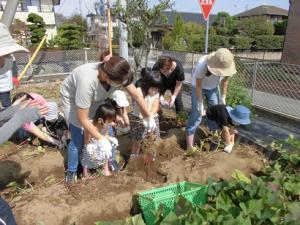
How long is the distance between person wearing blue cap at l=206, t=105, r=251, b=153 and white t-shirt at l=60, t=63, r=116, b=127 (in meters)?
1.36

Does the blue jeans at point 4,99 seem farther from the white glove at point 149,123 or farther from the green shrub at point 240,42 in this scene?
the green shrub at point 240,42

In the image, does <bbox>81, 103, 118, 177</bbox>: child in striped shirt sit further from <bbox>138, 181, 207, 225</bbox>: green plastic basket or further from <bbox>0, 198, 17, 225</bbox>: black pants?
<bbox>0, 198, 17, 225</bbox>: black pants

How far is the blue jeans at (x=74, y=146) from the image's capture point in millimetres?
2997

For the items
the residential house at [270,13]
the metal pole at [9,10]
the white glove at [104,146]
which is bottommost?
the white glove at [104,146]

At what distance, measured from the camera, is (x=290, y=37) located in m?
13.9

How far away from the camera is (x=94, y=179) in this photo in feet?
9.45

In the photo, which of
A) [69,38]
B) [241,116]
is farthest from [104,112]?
[69,38]

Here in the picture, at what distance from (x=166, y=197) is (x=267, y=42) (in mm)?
24735

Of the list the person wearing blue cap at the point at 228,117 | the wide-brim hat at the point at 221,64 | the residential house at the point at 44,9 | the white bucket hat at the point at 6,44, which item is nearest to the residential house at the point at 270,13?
the residential house at the point at 44,9

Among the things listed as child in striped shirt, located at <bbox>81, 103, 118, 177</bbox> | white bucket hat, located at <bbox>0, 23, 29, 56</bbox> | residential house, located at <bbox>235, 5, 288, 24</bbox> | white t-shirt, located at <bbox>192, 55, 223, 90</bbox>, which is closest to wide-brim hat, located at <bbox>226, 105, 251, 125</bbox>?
white t-shirt, located at <bbox>192, 55, 223, 90</bbox>

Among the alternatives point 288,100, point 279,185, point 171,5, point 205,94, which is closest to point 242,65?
point 288,100

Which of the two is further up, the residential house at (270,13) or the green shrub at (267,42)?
the residential house at (270,13)

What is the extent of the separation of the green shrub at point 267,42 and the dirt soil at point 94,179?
2269 centimetres

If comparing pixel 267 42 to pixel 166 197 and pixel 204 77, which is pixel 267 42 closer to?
pixel 204 77
